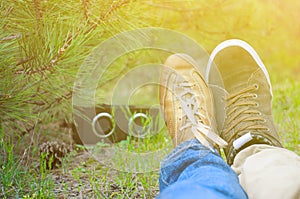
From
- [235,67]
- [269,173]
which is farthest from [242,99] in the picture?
[269,173]

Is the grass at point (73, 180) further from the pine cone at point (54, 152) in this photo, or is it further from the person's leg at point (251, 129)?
the person's leg at point (251, 129)

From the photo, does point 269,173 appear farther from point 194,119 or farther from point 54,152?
point 54,152

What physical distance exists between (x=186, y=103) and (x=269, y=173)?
410 mm

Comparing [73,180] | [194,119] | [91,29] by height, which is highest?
[91,29]

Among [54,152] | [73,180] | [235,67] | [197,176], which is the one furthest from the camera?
[235,67]

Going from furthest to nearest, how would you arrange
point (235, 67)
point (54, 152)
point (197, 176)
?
point (235, 67), point (54, 152), point (197, 176)

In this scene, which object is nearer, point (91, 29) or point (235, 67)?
point (91, 29)

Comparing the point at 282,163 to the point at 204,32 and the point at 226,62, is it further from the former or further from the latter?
the point at 204,32

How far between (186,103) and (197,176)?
1.45 ft

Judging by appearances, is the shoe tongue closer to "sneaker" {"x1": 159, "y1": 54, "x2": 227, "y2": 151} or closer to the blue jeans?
"sneaker" {"x1": 159, "y1": 54, "x2": 227, "y2": 151}

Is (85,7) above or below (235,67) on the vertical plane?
above

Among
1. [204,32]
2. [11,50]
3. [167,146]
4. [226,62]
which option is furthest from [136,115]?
[11,50]

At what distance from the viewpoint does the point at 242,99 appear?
4.18ft

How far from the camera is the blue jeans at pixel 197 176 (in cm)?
68
